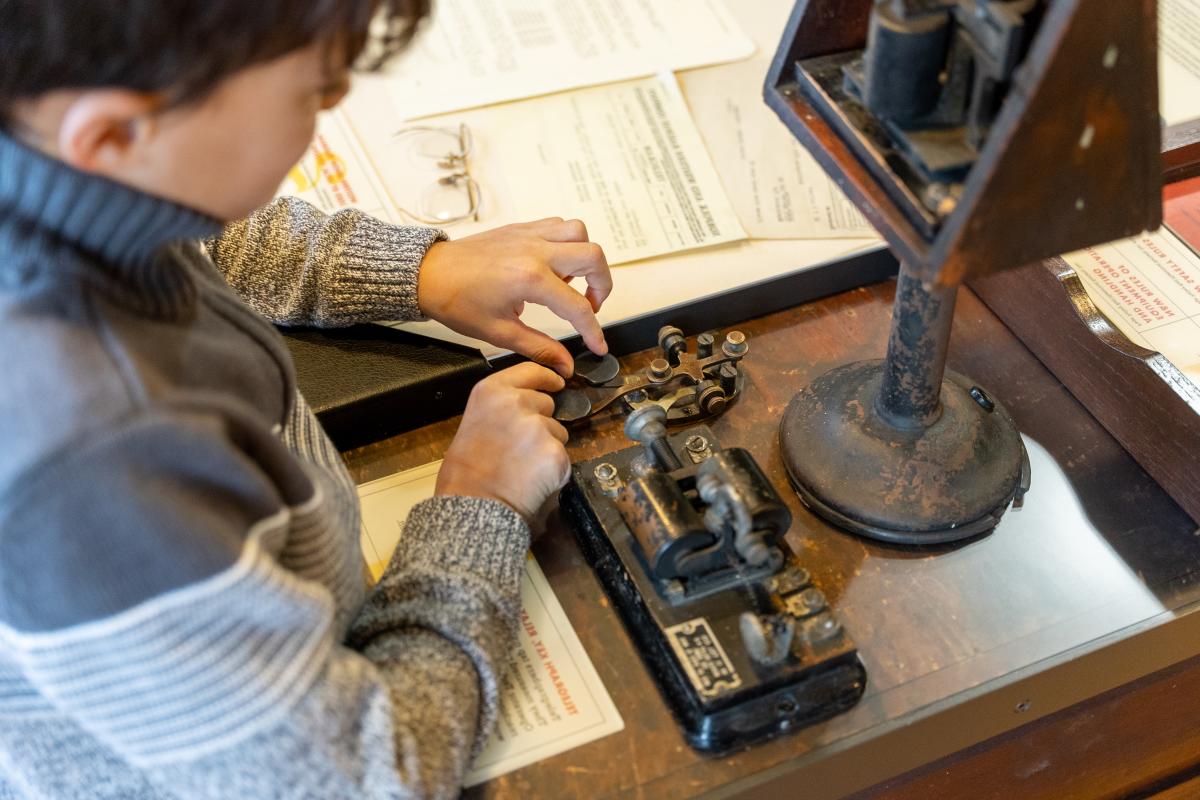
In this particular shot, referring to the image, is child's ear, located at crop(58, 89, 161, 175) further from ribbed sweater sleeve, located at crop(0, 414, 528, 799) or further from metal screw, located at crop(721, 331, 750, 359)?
metal screw, located at crop(721, 331, 750, 359)

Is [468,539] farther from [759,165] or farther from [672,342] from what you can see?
[759,165]

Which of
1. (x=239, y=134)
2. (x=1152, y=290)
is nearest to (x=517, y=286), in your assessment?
(x=239, y=134)

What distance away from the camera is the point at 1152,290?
112cm

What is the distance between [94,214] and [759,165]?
88 cm

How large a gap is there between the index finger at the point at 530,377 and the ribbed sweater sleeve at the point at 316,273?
135 millimetres

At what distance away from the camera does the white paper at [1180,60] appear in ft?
4.30

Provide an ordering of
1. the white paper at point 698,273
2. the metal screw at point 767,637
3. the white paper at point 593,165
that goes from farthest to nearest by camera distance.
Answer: the white paper at point 593,165, the white paper at point 698,273, the metal screw at point 767,637

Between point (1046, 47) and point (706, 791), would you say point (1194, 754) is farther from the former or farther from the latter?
point (1046, 47)

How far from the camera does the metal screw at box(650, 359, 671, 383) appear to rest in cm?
105

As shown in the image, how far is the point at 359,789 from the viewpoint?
2.37 ft

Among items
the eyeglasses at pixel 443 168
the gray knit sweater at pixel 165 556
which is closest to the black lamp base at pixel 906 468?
the gray knit sweater at pixel 165 556

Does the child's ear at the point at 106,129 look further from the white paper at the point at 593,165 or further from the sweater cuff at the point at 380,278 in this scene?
the white paper at the point at 593,165

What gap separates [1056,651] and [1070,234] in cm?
35

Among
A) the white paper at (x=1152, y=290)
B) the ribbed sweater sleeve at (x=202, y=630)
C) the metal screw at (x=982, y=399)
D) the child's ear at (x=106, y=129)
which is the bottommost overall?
the metal screw at (x=982, y=399)
